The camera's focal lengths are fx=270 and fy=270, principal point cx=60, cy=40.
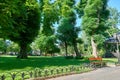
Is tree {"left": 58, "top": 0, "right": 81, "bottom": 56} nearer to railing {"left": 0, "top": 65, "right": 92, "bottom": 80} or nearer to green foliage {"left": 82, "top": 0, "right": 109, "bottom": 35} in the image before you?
green foliage {"left": 82, "top": 0, "right": 109, "bottom": 35}

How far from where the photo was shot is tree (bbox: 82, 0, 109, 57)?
54281 mm

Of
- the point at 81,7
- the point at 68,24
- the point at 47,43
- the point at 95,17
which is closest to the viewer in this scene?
the point at 95,17

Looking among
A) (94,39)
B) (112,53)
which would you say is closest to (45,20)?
(94,39)

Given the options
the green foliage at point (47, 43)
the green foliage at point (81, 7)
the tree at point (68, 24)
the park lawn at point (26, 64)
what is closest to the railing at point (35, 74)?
the park lawn at point (26, 64)

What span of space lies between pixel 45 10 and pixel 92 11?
9.56 m

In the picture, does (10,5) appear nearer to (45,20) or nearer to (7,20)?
(7,20)

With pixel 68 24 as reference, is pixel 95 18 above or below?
below

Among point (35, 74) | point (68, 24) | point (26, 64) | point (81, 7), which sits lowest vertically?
point (35, 74)

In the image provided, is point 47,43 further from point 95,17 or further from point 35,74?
point 35,74

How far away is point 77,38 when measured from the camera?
6831cm

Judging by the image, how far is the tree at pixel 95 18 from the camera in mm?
54281

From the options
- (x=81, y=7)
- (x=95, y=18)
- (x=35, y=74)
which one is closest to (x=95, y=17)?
(x=95, y=18)

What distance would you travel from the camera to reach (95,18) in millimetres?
54906

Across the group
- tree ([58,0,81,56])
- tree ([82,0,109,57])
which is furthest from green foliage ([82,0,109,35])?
tree ([58,0,81,56])
